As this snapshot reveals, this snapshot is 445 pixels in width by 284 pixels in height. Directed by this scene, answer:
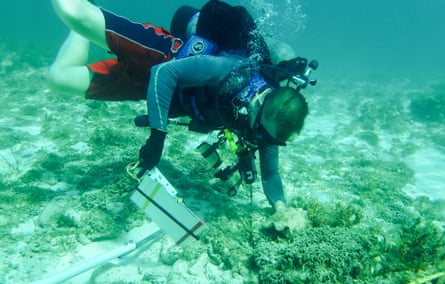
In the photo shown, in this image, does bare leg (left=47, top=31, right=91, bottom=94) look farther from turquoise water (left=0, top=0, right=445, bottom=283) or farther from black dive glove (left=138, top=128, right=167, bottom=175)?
black dive glove (left=138, top=128, right=167, bottom=175)

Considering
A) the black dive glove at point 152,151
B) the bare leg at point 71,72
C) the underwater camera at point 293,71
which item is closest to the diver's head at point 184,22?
the underwater camera at point 293,71

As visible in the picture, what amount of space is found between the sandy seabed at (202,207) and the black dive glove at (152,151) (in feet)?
2.88

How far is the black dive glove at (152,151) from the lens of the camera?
10.0 ft

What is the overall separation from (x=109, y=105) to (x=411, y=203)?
27.0 ft

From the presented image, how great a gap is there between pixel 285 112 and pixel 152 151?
140 cm

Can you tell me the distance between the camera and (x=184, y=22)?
4176 millimetres

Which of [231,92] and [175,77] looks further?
[231,92]

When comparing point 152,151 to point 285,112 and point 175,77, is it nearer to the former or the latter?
point 175,77

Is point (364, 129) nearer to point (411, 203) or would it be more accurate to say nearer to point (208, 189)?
point (411, 203)

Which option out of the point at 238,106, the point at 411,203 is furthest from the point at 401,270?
the point at 411,203

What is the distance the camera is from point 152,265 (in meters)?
3.20

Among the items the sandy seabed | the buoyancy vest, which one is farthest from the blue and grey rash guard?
the sandy seabed

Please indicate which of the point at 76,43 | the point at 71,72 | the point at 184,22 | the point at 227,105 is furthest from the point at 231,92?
the point at 76,43

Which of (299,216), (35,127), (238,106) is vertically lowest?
(35,127)
